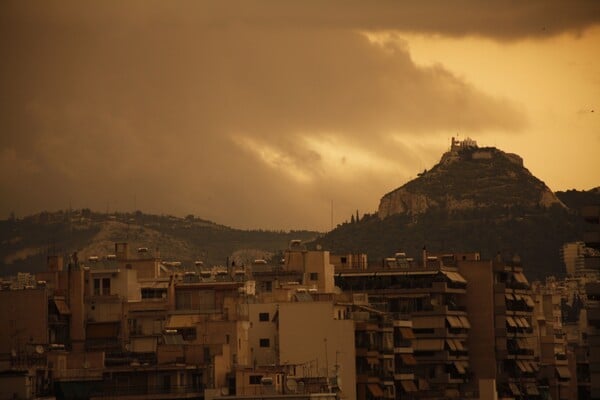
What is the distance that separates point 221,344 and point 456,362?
45370 mm

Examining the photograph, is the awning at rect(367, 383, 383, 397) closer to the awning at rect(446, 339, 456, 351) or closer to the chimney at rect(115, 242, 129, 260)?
the awning at rect(446, 339, 456, 351)

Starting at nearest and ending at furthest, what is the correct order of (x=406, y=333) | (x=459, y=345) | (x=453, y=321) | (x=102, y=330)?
(x=102, y=330), (x=406, y=333), (x=453, y=321), (x=459, y=345)

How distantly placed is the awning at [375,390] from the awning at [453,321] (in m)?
23.5

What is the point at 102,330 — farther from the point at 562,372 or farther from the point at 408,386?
the point at 562,372

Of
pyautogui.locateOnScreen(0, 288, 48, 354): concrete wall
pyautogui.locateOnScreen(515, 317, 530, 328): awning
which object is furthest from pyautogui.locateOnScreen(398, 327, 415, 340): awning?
pyautogui.locateOnScreen(515, 317, 530, 328): awning

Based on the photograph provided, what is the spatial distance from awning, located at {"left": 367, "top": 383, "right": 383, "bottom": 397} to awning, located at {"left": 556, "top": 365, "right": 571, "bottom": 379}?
44.2 m

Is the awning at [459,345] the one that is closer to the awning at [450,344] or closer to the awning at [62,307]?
the awning at [450,344]

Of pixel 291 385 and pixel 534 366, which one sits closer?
pixel 291 385

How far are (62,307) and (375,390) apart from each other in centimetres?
1667

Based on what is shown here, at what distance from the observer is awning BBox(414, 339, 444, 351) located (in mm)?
174250

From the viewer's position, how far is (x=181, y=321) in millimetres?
149375

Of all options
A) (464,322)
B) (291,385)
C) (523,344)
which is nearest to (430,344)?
(464,322)

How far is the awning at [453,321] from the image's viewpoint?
177 meters

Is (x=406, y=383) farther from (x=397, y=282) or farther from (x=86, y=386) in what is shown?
(x=86, y=386)
